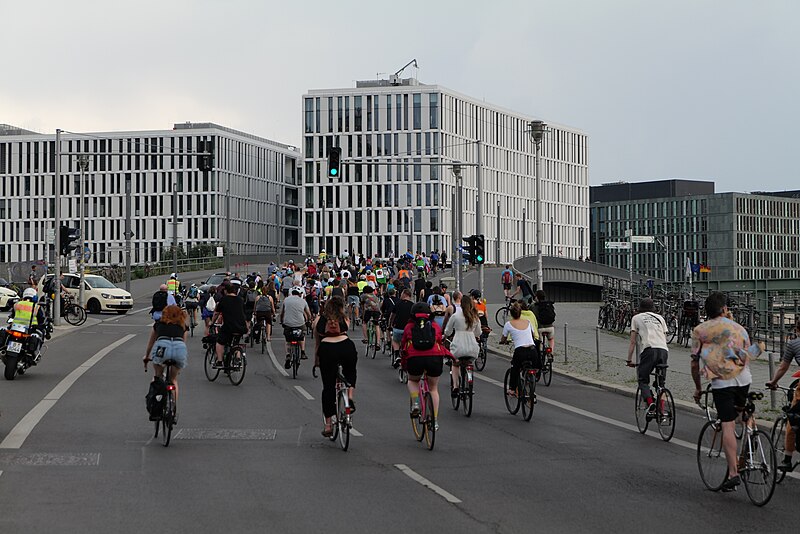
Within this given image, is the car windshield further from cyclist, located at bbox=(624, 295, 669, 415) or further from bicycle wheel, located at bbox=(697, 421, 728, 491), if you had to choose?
bicycle wheel, located at bbox=(697, 421, 728, 491)

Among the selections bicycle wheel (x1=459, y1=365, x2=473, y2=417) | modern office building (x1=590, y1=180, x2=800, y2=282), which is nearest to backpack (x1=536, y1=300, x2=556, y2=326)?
bicycle wheel (x1=459, y1=365, x2=473, y2=417)

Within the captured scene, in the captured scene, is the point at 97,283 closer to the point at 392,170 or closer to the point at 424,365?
the point at 424,365

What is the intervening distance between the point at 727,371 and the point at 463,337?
724cm

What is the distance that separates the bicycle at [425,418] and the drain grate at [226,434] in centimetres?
178

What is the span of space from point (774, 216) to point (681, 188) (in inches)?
545

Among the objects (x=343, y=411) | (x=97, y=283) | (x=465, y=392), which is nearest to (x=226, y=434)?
(x=343, y=411)

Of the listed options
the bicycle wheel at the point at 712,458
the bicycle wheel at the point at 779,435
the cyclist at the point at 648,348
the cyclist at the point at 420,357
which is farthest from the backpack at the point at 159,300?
the bicycle wheel at the point at 779,435

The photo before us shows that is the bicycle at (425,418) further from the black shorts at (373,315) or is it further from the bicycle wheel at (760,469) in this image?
the black shorts at (373,315)

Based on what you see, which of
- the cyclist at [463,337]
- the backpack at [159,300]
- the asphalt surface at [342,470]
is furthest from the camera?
the backpack at [159,300]

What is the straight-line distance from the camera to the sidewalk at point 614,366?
20453mm

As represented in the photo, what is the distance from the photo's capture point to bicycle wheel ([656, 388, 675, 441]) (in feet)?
48.4

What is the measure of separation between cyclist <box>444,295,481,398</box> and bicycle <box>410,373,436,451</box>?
2799mm

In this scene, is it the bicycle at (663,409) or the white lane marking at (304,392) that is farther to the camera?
the white lane marking at (304,392)

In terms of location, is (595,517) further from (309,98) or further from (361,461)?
(309,98)
